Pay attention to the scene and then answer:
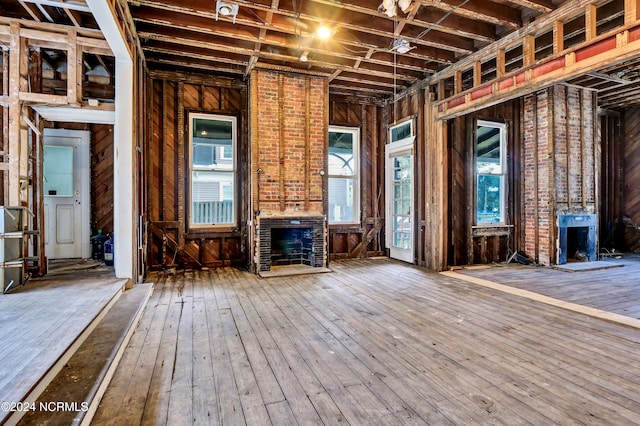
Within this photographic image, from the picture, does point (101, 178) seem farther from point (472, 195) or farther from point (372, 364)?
point (472, 195)

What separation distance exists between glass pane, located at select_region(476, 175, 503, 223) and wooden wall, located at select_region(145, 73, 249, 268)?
4.82m

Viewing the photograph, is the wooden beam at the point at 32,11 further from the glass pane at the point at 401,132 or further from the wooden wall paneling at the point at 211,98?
the glass pane at the point at 401,132

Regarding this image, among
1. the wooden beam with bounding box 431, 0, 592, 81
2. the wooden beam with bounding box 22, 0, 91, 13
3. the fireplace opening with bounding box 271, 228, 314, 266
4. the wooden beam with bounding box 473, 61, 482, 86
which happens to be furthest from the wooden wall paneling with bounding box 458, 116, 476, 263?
the wooden beam with bounding box 22, 0, 91, 13

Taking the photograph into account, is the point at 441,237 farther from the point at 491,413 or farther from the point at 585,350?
the point at 491,413

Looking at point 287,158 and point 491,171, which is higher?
point 287,158

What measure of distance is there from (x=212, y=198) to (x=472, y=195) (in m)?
5.20

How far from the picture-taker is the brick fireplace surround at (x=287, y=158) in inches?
225

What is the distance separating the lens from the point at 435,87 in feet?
20.1

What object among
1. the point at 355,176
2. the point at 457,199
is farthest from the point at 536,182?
the point at 355,176

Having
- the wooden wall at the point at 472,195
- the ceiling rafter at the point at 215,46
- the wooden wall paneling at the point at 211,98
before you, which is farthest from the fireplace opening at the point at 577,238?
the wooden wall paneling at the point at 211,98

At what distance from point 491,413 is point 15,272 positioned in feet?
15.5

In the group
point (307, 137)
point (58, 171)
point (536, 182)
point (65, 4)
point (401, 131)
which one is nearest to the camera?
point (65, 4)

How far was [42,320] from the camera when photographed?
269cm

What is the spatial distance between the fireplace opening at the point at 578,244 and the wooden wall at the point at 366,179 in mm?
3949
